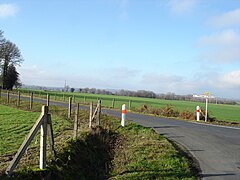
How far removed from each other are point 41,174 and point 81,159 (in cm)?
235

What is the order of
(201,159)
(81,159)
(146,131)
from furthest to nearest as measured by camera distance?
1. (146,131)
2. (201,159)
3. (81,159)

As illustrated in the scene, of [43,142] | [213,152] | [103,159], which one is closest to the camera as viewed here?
[43,142]

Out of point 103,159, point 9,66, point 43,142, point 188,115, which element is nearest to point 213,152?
point 103,159

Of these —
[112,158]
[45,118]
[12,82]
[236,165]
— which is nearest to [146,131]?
[112,158]

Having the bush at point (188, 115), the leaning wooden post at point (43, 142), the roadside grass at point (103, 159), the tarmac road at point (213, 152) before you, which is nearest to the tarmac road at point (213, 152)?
the tarmac road at point (213, 152)

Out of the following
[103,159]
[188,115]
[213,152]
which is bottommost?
[103,159]

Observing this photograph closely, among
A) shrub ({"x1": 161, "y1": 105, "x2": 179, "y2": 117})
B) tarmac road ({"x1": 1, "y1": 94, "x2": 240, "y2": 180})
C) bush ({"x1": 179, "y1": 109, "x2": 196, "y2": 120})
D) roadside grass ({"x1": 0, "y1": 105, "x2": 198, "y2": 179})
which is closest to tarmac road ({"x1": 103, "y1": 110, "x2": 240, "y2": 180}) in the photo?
tarmac road ({"x1": 1, "y1": 94, "x2": 240, "y2": 180})

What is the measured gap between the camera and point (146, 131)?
14.2 m

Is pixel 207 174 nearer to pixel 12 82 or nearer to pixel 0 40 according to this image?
pixel 0 40

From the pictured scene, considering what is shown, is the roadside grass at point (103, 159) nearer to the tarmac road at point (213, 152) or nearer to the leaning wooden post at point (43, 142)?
the leaning wooden post at point (43, 142)

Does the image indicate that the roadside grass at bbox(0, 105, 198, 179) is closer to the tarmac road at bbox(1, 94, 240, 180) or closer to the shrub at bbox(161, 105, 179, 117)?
the tarmac road at bbox(1, 94, 240, 180)

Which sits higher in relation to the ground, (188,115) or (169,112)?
(169,112)

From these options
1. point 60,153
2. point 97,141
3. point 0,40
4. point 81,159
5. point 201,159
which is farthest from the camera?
point 0,40

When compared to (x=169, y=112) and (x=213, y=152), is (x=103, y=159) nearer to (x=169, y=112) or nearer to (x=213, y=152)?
(x=213, y=152)
